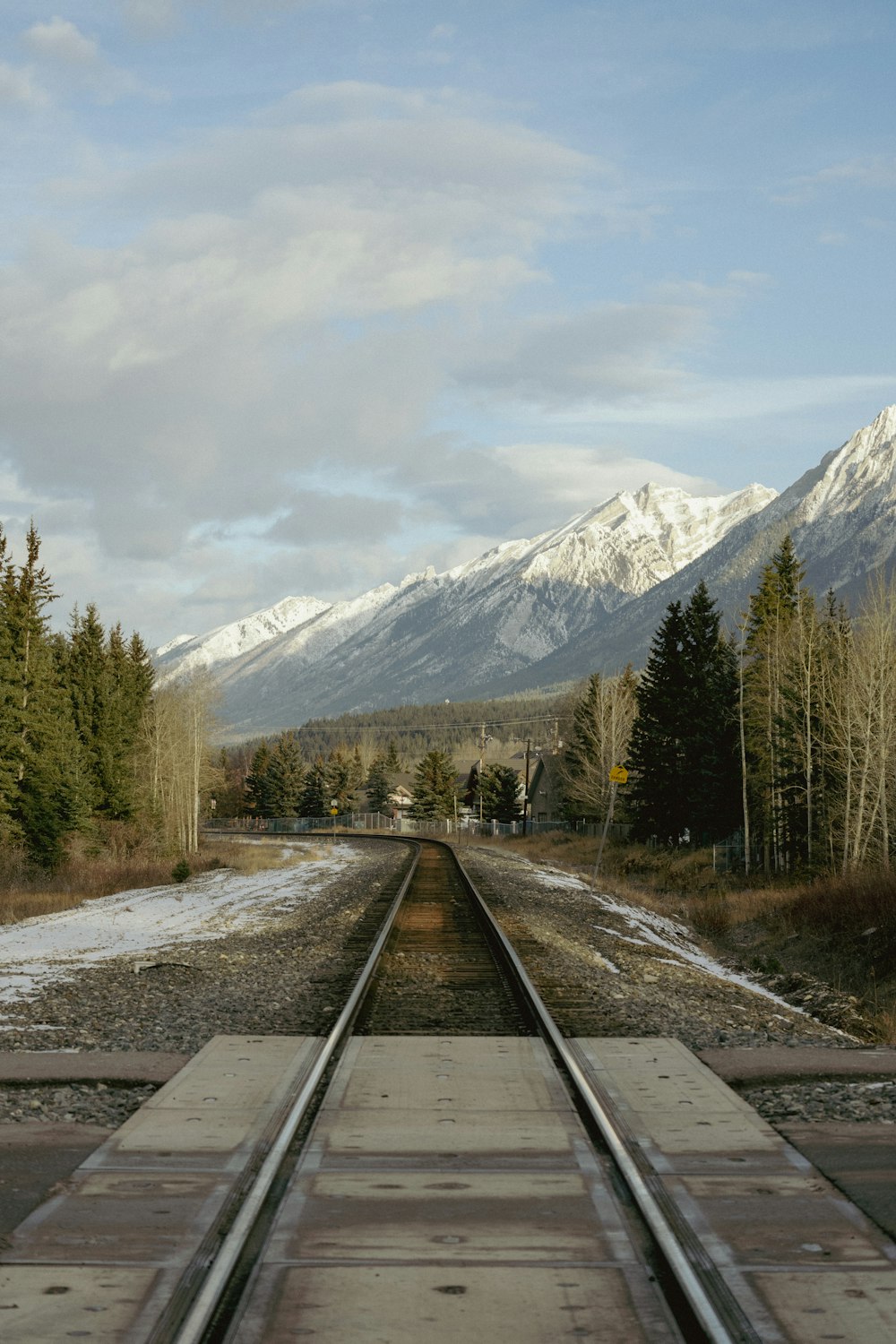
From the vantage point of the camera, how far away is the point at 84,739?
59.3 m

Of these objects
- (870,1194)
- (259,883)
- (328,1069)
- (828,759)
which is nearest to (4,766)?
(259,883)

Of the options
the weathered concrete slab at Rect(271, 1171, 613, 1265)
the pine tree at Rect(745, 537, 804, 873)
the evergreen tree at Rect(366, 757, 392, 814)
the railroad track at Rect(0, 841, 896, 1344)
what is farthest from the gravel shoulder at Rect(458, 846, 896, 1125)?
the evergreen tree at Rect(366, 757, 392, 814)

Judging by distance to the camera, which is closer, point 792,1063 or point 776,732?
point 792,1063

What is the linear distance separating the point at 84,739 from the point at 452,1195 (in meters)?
56.8

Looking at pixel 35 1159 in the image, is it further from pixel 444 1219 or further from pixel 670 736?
pixel 670 736

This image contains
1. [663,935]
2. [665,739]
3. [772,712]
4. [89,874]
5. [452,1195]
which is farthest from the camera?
[665,739]

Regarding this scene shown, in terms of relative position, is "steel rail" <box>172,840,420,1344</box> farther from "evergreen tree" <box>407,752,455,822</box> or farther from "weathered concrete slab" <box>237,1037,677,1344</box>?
"evergreen tree" <box>407,752,455,822</box>

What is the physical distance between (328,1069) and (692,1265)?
163 inches

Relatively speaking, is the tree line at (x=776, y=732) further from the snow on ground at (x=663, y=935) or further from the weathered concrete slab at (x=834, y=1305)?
the weathered concrete slab at (x=834, y=1305)

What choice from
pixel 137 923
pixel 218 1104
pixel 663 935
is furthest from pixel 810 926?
pixel 218 1104

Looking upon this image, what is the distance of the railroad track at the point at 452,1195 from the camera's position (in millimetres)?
4199

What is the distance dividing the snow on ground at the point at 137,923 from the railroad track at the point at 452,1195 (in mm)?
5961

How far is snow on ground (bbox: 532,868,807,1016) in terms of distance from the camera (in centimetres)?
1995

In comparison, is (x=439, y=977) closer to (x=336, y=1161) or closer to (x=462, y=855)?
(x=336, y=1161)
